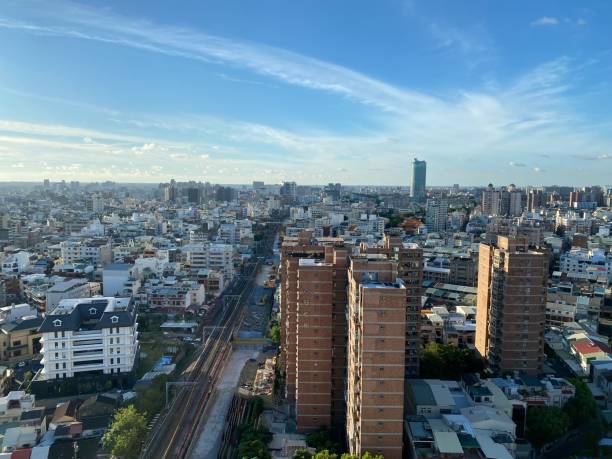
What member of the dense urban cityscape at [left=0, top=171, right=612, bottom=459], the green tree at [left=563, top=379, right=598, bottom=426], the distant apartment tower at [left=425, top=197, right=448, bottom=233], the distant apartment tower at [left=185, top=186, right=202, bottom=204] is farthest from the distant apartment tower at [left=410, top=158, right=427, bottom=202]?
the green tree at [left=563, top=379, right=598, bottom=426]

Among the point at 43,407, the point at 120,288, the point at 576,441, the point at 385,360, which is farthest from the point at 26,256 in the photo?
the point at 576,441

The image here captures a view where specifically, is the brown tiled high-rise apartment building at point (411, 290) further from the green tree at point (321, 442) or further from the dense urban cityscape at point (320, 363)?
the green tree at point (321, 442)

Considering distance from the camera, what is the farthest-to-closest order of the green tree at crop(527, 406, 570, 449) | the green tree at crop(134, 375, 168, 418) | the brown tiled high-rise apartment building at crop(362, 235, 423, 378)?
the brown tiled high-rise apartment building at crop(362, 235, 423, 378) → the green tree at crop(134, 375, 168, 418) → the green tree at crop(527, 406, 570, 449)

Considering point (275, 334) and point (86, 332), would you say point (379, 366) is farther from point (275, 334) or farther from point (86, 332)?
point (86, 332)

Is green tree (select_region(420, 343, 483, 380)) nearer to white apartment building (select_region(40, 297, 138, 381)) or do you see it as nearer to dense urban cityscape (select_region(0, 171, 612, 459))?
dense urban cityscape (select_region(0, 171, 612, 459))

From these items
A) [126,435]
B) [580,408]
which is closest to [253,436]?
[126,435]

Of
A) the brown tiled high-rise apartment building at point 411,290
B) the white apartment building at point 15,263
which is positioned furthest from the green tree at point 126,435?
the white apartment building at point 15,263
